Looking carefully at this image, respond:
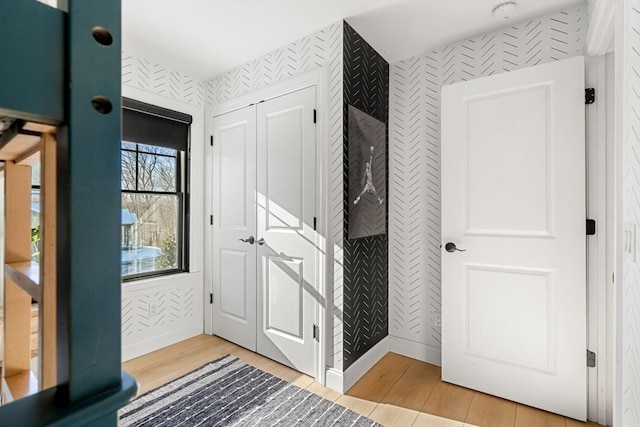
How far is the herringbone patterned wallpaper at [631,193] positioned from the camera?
3.36 ft

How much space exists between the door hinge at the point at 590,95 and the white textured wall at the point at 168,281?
291cm

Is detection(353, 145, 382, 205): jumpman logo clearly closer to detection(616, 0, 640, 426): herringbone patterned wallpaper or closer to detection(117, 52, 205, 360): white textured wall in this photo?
detection(616, 0, 640, 426): herringbone patterned wallpaper

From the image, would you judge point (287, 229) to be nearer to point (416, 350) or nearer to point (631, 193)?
point (416, 350)

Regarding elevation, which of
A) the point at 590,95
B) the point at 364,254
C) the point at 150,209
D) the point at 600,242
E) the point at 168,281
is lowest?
the point at 168,281

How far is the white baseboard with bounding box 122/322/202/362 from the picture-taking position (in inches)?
100

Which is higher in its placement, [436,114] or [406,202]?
[436,114]

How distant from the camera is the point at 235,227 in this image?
9.27ft

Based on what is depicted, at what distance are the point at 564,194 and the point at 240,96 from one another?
244 cm

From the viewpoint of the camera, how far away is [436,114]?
2.49 metres

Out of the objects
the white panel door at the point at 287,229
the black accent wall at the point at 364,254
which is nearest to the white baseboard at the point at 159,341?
the white panel door at the point at 287,229

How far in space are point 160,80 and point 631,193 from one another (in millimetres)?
3101

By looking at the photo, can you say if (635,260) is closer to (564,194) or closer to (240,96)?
(564,194)

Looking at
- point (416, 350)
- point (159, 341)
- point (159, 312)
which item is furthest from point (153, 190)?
point (416, 350)

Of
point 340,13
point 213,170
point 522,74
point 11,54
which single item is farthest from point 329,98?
point 11,54
